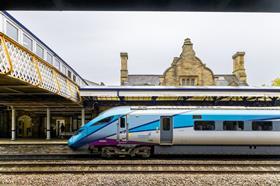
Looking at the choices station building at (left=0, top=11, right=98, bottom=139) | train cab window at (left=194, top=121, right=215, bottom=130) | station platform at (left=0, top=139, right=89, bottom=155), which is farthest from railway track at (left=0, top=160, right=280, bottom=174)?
station building at (left=0, top=11, right=98, bottom=139)

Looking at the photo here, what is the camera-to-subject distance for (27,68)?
12.4m

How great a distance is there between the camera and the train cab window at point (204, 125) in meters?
15.8

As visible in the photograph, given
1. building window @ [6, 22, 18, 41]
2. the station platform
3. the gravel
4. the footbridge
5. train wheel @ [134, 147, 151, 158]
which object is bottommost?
the station platform

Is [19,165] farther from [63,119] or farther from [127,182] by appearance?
[63,119]

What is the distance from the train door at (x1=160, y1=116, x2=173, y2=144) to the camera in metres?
15.5

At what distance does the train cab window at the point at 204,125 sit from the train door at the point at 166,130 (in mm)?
1494

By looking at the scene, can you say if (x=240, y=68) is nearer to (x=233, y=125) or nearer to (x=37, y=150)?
(x=233, y=125)

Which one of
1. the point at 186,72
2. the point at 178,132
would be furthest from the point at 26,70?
the point at 186,72

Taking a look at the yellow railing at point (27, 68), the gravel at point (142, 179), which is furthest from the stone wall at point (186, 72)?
the gravel at point (142, 179)

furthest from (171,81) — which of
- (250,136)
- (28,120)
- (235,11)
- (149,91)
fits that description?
(235,11)

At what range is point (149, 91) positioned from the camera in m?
23.2

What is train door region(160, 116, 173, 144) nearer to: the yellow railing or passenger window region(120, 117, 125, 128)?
passenger window region(120, 117, 125, 128)

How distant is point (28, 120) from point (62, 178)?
82.3 feet

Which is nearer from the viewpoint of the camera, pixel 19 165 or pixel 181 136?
pixel 19 165
